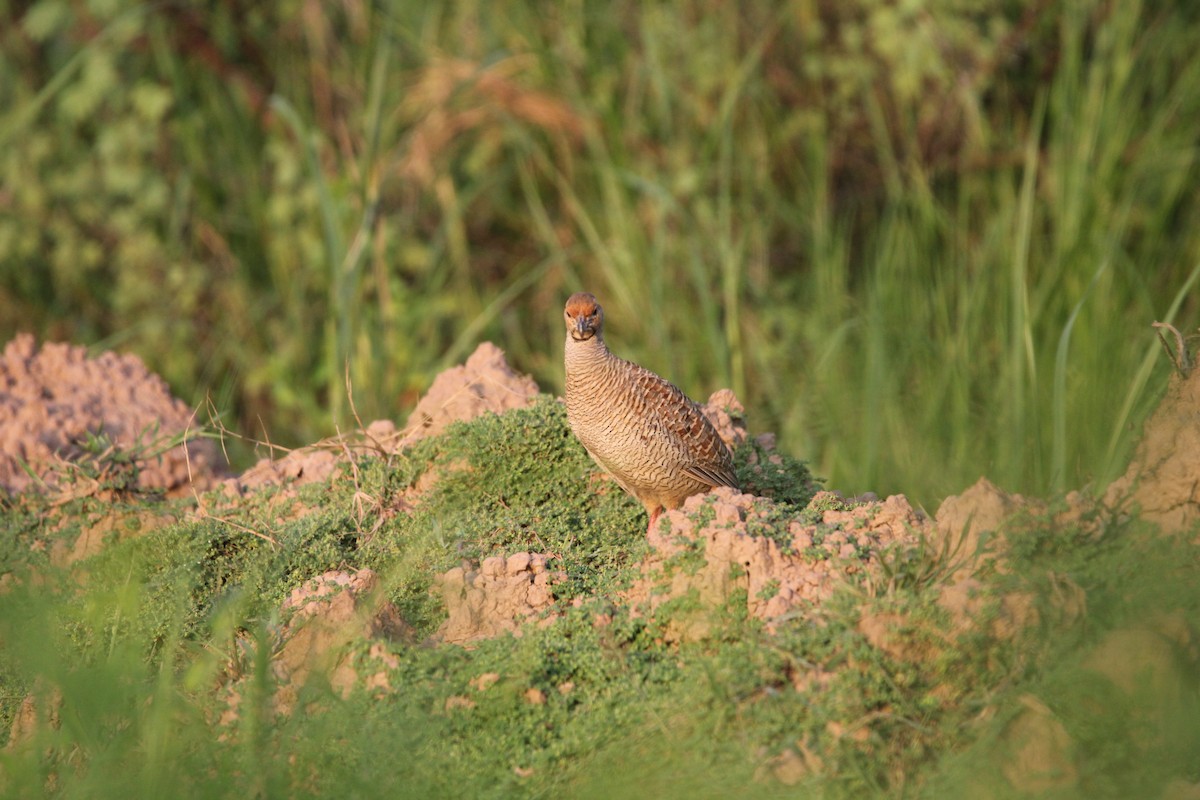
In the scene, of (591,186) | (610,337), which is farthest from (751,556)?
(591,186)

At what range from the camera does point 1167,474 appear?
3285 mm

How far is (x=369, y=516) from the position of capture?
408 centimetres

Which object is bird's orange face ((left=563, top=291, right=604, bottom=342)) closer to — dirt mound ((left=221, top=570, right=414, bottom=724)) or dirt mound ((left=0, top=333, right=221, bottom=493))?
dirt mound ((left=221, top=570, right=414, bottom=724))

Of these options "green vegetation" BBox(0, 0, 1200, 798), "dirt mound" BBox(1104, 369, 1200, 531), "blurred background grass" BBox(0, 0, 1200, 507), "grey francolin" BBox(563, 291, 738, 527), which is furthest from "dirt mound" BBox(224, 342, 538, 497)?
"dirt mound" BBox(1104, 369, 1200, 531)

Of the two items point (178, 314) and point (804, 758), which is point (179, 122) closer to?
point (178, 314)

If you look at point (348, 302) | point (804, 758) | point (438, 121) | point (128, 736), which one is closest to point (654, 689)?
point (804, 758)

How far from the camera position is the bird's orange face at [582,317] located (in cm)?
412

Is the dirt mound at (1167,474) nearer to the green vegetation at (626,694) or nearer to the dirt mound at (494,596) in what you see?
the green vegetation at (626,694)

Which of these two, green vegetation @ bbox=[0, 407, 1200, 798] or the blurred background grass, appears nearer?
green vegetation @ bbox=[0, 407, 1200, 798]

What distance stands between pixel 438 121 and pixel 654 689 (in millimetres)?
5037

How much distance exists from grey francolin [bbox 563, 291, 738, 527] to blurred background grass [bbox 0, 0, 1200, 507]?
170 centimetres

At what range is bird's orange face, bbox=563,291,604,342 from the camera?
4.12 m

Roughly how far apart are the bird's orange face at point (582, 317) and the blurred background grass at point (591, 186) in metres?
1.89

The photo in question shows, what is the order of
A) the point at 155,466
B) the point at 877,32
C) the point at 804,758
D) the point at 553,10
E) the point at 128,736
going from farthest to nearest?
the point at 553,10
the point at 877,32
the point at 155,466
the point at 128,736
the point at 804,758
